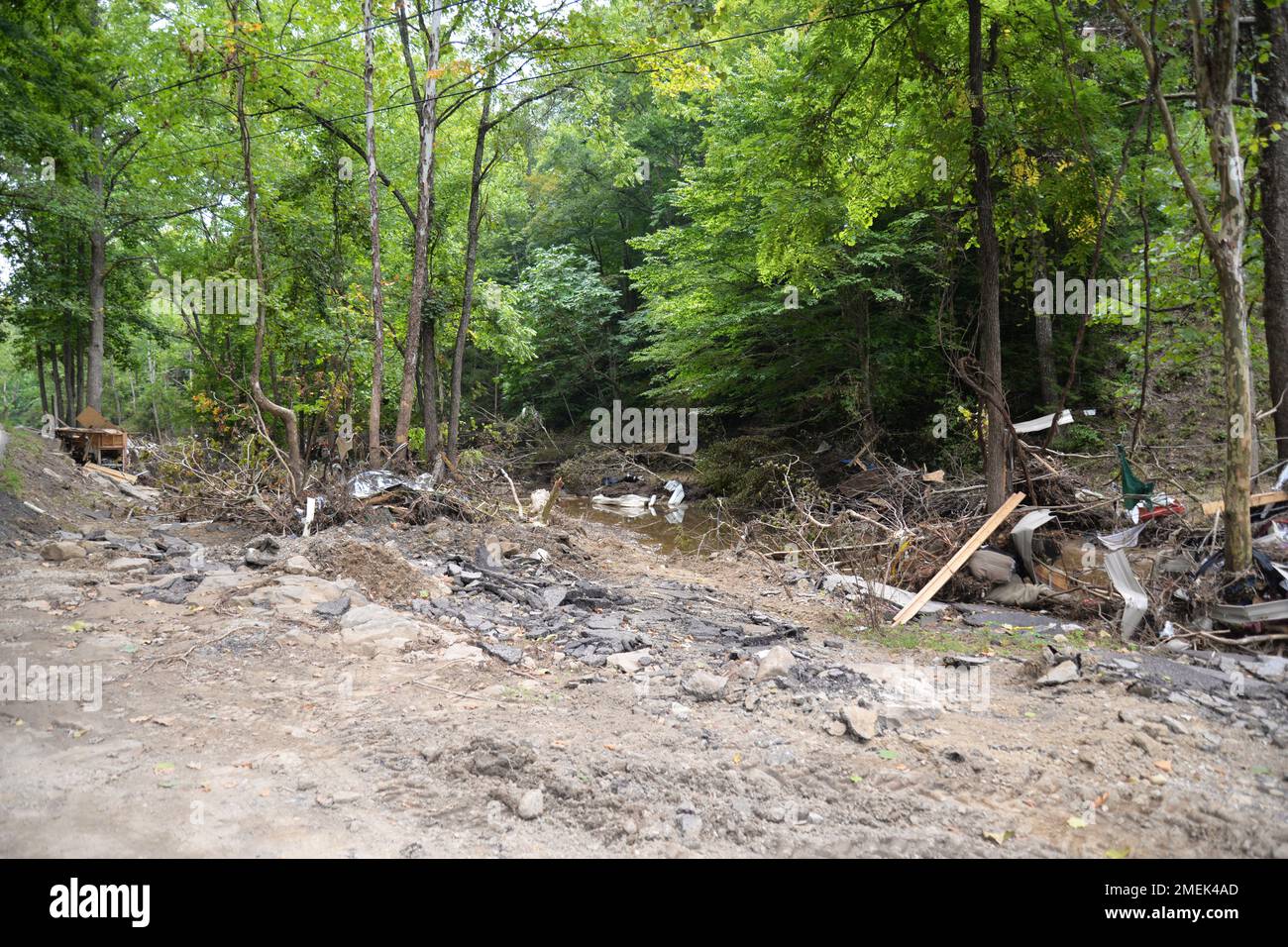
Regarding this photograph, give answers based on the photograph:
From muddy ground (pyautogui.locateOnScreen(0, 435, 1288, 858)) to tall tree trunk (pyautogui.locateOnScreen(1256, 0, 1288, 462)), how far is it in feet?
13.5

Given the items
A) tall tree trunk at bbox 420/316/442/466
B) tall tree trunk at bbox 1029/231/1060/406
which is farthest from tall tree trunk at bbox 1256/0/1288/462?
tall tree trunk at bbox 420/316/442/466

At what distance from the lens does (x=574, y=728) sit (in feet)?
14.9

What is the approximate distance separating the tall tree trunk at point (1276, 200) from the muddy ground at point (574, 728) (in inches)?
162

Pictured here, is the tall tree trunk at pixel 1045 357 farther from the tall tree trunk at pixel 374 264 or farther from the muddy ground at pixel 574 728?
the tall tree trunk at pixel 374 264

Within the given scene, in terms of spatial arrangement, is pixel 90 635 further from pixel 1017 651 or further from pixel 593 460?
pixel 593 460

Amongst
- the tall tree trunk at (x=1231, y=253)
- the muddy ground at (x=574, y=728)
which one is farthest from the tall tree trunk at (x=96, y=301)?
the tall tree trunk at (x=1231, y=253)

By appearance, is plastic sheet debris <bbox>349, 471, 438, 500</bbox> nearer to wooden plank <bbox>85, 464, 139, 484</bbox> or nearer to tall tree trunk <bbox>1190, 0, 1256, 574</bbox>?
wooden plank <bbox>85, 464, 139, 484</bbox>

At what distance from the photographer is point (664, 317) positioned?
19.2 meters

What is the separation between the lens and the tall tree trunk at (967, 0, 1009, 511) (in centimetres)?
873

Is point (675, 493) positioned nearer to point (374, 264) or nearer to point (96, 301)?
point (374, 264)

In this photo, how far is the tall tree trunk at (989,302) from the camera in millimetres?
8734

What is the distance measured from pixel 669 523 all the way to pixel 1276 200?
39.5 ft
